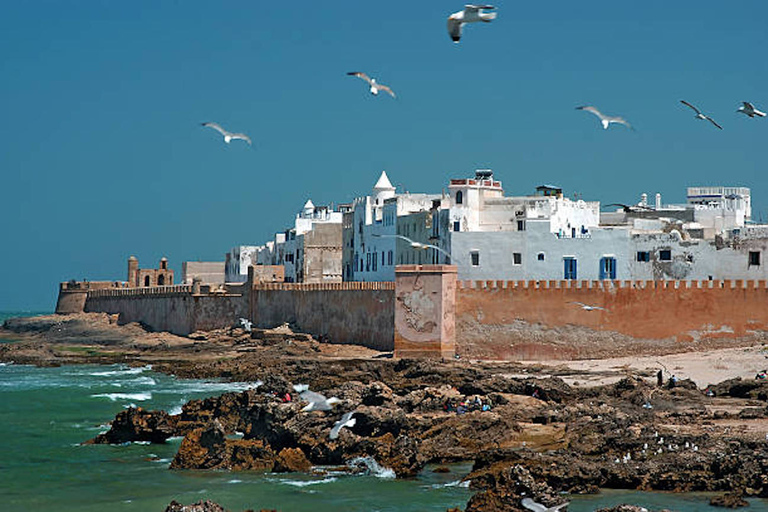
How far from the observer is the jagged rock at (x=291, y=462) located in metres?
20.5

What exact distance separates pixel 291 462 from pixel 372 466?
1.42m

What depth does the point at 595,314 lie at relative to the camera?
120ft

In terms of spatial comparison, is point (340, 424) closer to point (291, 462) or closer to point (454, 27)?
point (291, 462)

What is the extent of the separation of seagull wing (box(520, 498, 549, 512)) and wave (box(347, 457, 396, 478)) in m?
4.25

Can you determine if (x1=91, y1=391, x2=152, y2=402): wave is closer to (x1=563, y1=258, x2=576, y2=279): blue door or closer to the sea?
the sea

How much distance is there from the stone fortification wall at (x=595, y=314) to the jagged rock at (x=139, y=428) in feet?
48.8

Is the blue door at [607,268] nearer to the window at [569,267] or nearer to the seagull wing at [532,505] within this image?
the window at [569,267]

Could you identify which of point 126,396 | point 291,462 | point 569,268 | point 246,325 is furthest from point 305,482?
point 246,325

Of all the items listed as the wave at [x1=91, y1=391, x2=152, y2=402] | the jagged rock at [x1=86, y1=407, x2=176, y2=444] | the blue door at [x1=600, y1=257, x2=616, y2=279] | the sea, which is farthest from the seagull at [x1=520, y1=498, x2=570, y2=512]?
the blue door at [x1=600, y1=257, x2=616, y2=279]

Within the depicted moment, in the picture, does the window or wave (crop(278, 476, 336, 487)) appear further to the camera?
the window

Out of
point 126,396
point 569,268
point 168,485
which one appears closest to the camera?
point 168,485

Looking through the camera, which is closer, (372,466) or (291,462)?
(372,466)

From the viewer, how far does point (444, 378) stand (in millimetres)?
29859

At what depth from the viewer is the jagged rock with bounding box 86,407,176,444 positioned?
78.3ft
